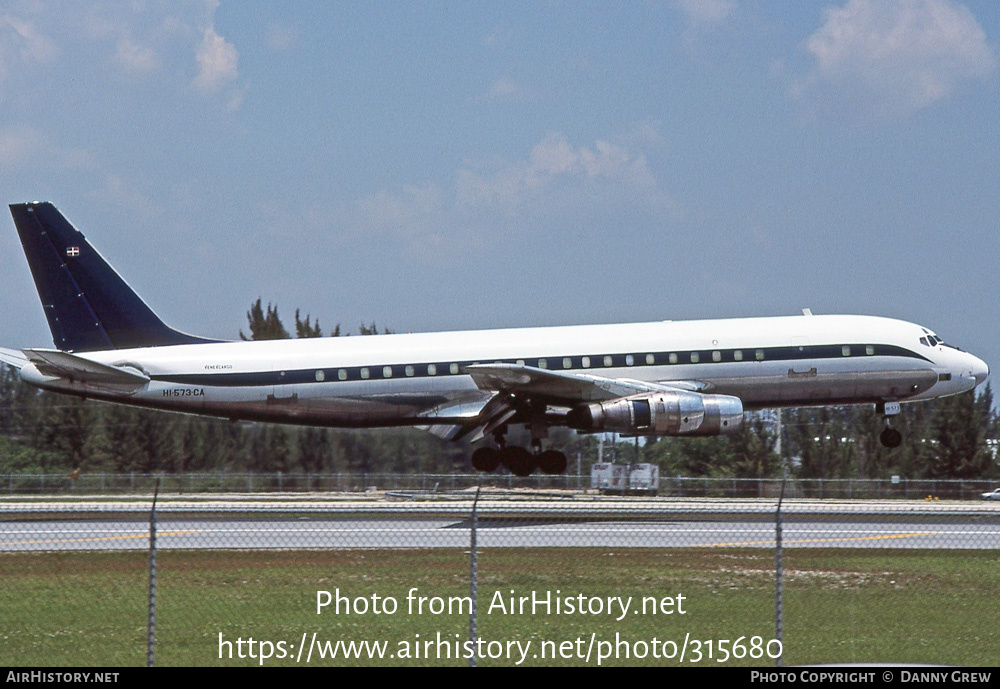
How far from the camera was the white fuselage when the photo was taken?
1403 inches

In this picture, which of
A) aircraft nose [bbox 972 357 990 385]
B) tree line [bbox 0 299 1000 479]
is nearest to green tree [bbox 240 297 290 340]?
tree line [bbox 0 299 1000 479]

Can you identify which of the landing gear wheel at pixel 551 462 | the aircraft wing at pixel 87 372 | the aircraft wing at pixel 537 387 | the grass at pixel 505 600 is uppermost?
the aircraft wing at pixel 87 372

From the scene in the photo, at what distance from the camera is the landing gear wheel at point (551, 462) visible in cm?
3675

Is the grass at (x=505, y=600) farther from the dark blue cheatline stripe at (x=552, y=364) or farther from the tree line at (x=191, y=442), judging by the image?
the tree line at (x=191, y=442)

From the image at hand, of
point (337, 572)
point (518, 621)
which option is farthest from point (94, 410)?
point (518, 621)

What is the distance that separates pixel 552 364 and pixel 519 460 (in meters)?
3.22

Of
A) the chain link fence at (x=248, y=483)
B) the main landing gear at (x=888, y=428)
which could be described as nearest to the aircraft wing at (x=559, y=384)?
the chain link fence at (x=248, y=483)

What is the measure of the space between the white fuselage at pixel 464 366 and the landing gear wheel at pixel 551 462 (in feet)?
7.81

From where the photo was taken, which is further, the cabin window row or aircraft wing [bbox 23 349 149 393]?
the cabin window row

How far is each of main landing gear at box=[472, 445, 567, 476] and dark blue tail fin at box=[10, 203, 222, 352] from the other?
8861 millimetres

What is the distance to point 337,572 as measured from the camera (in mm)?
18531

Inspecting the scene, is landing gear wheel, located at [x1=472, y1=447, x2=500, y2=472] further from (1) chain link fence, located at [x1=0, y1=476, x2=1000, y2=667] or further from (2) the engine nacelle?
(1) chain link fence, located at [x1=0, y1=476, x2=1000, y2=667]
